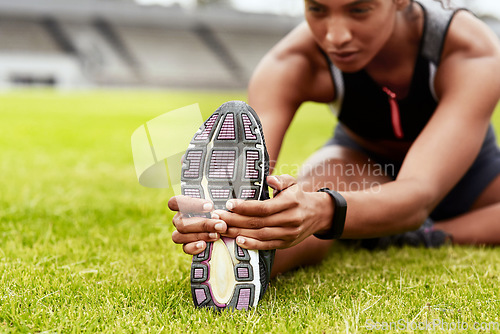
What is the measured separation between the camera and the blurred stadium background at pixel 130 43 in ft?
80.9

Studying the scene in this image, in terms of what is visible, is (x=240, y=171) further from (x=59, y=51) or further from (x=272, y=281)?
(x=59, y=51)

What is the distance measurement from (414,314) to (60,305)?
0.90 m

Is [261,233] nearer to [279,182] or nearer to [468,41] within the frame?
[279,182]

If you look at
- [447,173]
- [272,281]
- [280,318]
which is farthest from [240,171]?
[447,173]

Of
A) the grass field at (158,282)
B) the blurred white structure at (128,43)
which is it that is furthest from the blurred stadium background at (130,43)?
the grass field at (158,282)

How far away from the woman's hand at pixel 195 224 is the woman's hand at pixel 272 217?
3 cm

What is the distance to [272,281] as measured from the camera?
167 cm

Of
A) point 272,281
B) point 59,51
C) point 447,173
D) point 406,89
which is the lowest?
point 59,51

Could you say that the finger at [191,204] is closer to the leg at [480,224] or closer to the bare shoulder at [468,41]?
the bare shoulder at [468,41]

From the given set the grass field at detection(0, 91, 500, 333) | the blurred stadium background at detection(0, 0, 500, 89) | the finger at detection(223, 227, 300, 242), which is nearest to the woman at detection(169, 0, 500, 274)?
the finger at detection(223, 227, 300, 242)

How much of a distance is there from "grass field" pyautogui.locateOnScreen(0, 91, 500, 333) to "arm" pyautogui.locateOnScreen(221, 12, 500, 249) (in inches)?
7.3

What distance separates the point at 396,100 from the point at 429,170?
1.59ft

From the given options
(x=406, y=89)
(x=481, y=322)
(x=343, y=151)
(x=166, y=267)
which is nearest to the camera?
(x=481, y=322)

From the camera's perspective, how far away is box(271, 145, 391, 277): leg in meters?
1.78
